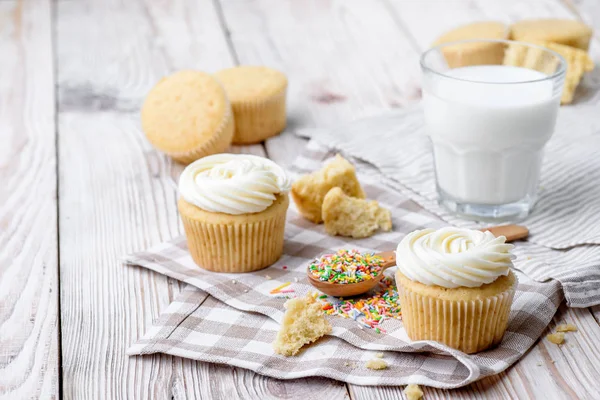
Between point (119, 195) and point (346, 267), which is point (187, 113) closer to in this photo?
point (119, 195)

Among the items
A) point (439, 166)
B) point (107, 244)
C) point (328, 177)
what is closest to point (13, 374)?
Result: point (107, 244)

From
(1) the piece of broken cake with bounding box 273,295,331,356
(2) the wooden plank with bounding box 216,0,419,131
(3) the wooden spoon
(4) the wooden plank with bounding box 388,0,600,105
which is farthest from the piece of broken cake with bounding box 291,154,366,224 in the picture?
(4) the wooden plank with bounding box 388,0,600,105

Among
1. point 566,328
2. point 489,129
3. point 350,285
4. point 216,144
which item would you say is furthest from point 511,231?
point 216,144

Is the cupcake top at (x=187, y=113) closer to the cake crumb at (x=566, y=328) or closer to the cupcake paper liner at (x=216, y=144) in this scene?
the cupcake paper liner at (x=216, y=144)

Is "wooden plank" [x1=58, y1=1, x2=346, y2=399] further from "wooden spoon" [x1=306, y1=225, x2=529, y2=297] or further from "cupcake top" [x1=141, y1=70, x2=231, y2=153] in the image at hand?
"wooden spoon" [x1=306, y1=225, x2=529, y2=297]

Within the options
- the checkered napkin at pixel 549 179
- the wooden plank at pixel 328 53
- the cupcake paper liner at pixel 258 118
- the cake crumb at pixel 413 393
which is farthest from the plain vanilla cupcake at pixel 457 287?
the wooden plank at pixel 328 53

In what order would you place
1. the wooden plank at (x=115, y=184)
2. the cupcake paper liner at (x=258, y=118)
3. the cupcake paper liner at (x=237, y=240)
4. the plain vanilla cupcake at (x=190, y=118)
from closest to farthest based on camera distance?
the wooden plank at (x=115, y=184), the cupcake paper liner at (x=237, y=240), the plain vanilla cupcake at (x=190, y=118), the cupcake paper liner at (x=258, y=118)
